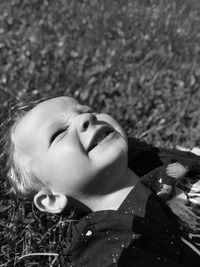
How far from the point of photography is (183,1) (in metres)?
4.81

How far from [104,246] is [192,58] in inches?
88.9

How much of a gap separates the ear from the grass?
0.30 meters

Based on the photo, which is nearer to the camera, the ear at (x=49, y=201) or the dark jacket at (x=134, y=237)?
the dark jacket at (x=134, y=237)

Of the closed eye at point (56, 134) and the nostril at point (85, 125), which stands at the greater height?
the nostril at point (85, 125)

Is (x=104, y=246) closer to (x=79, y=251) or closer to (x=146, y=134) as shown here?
(x=79, y=251)

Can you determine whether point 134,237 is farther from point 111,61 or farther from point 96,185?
point 111,61

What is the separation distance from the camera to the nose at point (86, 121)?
2658 mm

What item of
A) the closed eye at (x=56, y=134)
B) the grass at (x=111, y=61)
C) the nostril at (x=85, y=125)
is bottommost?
the grass at (x=111, y=61)

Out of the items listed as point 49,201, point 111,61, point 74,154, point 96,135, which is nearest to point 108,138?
point 96,135

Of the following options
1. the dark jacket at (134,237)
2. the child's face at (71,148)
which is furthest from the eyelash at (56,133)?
the dark jacket at (134,237)

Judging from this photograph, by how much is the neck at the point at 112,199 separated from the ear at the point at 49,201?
0.44ft

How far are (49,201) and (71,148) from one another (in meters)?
0.41

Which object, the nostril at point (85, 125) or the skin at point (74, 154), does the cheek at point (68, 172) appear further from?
the nostril at point (85, 125)

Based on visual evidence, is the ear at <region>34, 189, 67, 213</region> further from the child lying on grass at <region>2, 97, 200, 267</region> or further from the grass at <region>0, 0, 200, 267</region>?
the grass at <region>0, 0, 200, 267</region>
